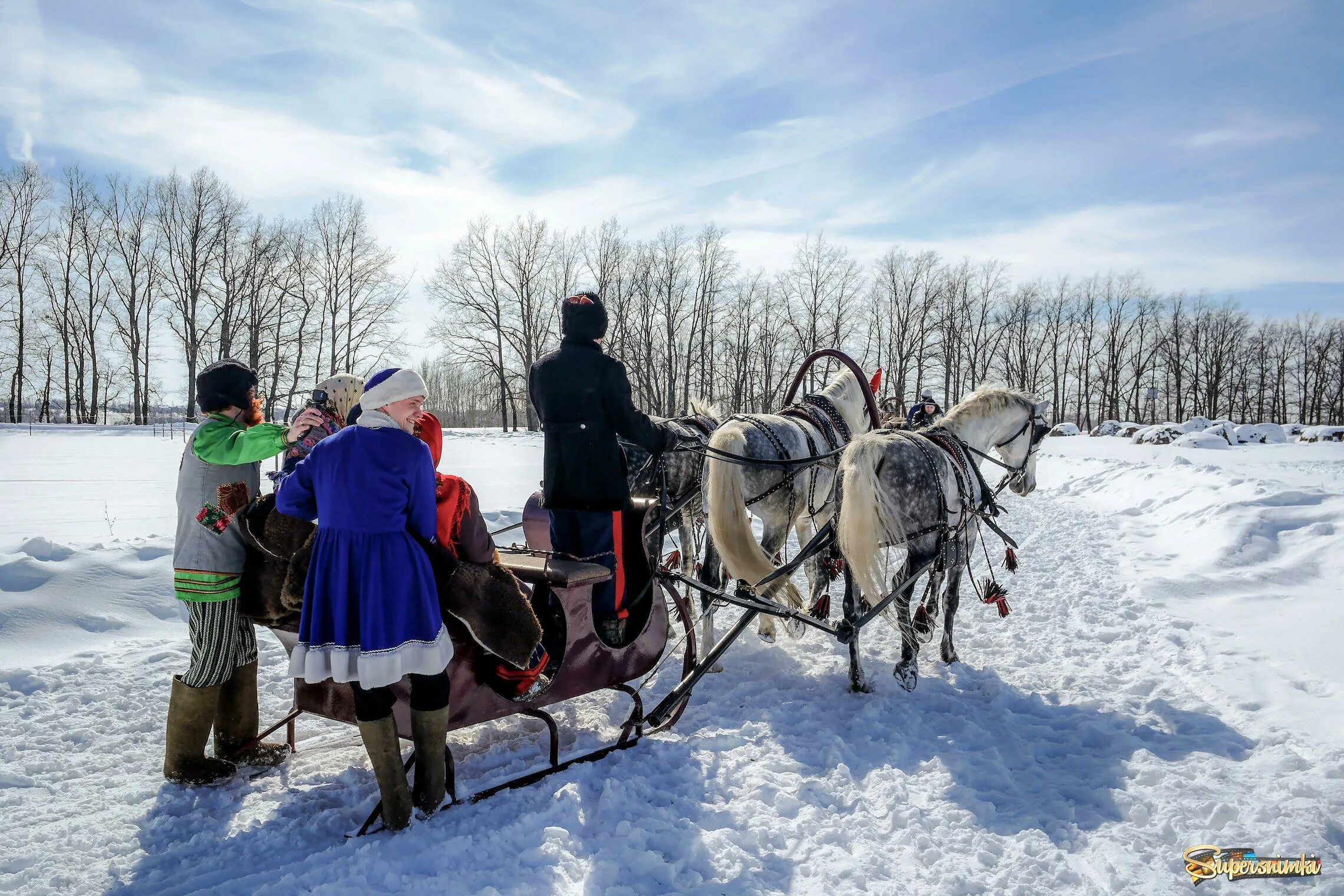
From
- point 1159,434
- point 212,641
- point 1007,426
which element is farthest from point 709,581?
point 1159,434

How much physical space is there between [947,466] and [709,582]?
68.5 inches

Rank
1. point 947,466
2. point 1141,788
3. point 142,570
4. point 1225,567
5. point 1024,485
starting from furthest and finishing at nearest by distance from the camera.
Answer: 1. point 1225,567
2. point 1024,485
3. point 142,570
4. point 947,466
5. point 1141,788

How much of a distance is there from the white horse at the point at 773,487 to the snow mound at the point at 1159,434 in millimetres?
24991

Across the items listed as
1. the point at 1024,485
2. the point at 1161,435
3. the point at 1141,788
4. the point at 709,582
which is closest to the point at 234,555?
the point at 709,582

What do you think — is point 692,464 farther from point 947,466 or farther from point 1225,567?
point 1225,567

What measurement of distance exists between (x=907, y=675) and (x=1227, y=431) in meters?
30.2

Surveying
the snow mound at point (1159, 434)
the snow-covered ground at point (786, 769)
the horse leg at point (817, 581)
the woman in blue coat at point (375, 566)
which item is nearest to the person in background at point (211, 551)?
the snow-covered ground at point (786, 769)

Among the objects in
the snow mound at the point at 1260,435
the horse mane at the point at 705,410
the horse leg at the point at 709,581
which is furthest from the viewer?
the snow mound at the point at 1260,435

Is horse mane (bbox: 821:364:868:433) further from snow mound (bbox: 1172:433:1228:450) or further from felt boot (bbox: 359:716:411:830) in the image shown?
snow mound (bbox: 1172:433:1228:450)

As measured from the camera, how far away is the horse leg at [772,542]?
204 inches

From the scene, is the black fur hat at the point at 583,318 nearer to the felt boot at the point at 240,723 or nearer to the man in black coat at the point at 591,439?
the man in black coat at the point at 591,439

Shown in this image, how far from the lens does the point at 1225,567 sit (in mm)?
6617

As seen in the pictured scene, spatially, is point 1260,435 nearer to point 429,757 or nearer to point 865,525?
point 865,525

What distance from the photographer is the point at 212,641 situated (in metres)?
2.95
